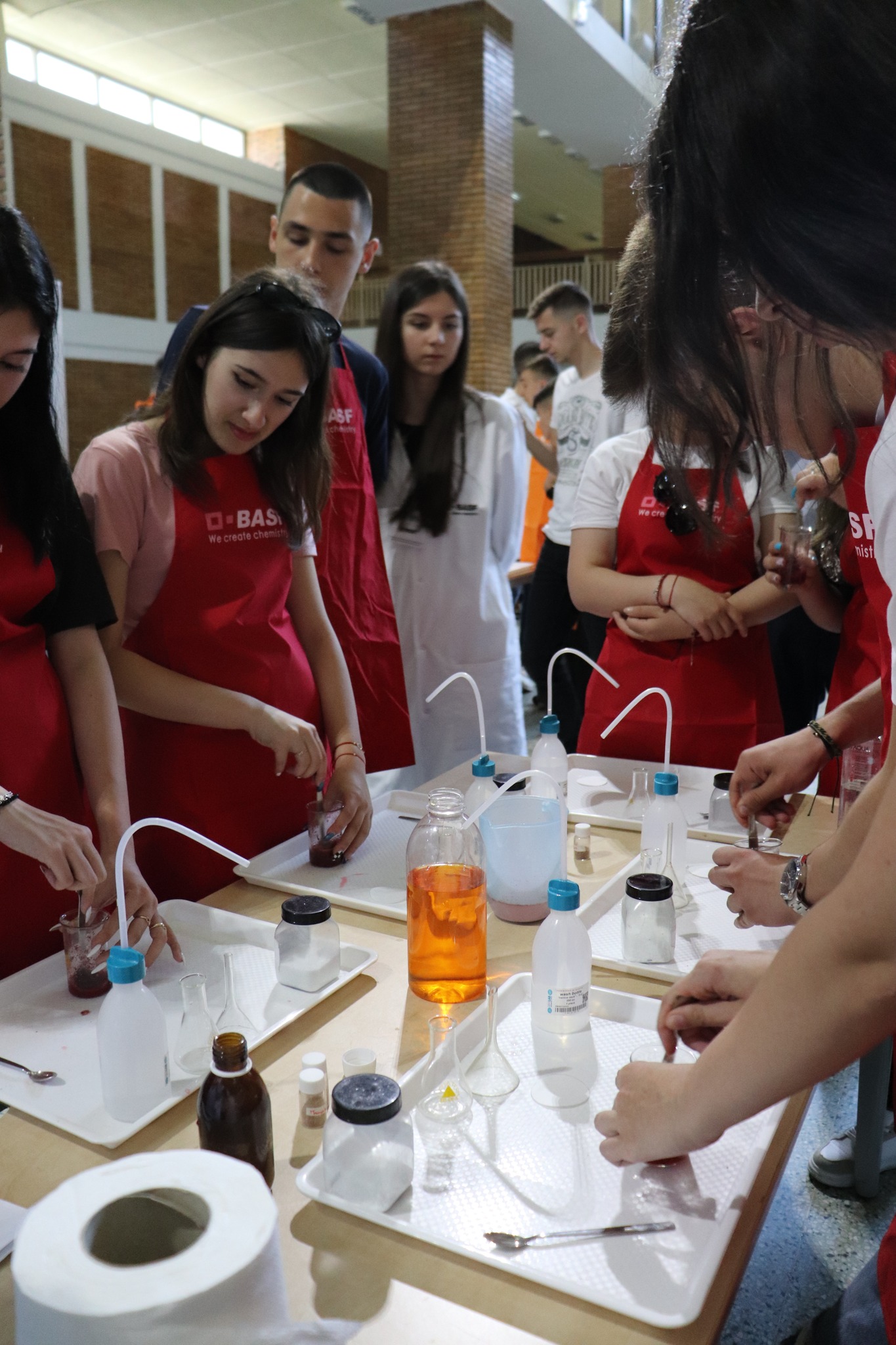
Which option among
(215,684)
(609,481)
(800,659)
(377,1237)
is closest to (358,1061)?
(377,1237)

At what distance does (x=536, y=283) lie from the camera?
50.8 feet

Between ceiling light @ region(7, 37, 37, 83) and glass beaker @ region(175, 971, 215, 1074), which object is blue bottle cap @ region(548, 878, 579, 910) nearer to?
glass beaker @ region(175, 971, 215, 1074)

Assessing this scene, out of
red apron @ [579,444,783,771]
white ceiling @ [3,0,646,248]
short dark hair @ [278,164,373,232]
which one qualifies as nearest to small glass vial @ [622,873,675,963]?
red apron @ [579,444,783,771]

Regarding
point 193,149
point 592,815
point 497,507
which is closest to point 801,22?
point 592,815

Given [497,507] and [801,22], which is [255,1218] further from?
[497,507]

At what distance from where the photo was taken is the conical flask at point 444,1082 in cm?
104

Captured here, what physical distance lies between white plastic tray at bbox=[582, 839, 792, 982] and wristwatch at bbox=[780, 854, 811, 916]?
63mm

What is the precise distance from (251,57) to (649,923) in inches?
474

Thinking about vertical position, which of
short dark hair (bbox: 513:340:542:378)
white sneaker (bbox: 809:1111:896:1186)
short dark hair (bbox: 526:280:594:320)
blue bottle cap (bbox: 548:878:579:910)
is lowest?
white sneaker (bbox: 809:1111:896:1186)

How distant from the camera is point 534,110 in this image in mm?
12188

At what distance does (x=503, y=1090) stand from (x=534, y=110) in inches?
514

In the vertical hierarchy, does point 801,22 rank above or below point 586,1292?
above

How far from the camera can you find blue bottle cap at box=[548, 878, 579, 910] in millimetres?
1146

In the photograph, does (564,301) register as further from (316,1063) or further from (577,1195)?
(577,1195)
